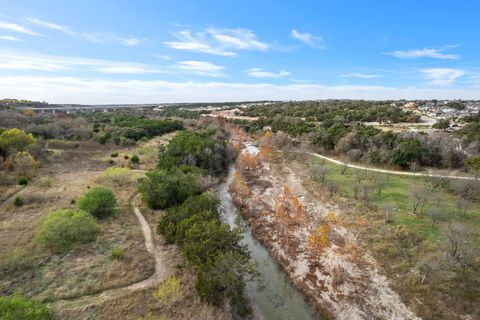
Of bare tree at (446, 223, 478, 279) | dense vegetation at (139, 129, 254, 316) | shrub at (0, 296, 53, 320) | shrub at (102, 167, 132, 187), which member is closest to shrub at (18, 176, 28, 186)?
shrub at (102, 167, 132, 187)

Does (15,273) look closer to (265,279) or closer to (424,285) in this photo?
(265,279)

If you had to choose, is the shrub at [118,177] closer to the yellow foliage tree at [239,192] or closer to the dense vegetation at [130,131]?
the yellow foliage tree at [239,192]

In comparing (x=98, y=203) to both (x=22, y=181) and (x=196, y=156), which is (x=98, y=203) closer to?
(x=22, y=181)

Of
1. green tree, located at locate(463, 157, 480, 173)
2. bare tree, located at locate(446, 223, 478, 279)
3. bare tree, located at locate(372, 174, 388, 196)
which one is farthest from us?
green tree, located at locate(463, 157, 480, 173)

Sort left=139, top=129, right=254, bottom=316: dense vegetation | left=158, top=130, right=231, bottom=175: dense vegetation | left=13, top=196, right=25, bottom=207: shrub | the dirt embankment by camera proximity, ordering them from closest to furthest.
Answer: left=139, top=129, right=254, bottom=316: dense vegetation → the dirt embankment → left=13, top=196, right=25, bottom=207: shrub → left=158, top=130, right=231, bottom=175: dense vegetation

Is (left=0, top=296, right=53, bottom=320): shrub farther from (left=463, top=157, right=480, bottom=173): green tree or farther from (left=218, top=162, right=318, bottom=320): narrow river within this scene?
(left=463, top=157, right=480, bottom=173): green tree

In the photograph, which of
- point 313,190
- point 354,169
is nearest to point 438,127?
point 354,169
